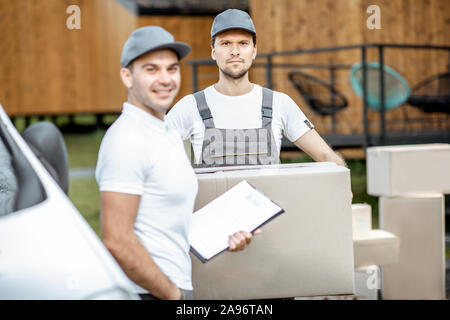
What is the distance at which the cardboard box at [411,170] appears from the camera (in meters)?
4.21

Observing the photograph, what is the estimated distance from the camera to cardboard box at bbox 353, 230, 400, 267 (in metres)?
3.51

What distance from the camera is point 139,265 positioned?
1694 millimetres

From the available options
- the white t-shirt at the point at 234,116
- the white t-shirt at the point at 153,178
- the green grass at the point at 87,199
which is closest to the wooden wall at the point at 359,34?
the green grass at the point at 87,199

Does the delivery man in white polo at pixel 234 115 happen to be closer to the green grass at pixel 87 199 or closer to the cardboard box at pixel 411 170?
the cardboard box at pixel 411 170

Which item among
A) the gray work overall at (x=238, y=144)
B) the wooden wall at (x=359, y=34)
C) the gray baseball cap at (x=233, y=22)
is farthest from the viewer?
the wooden wall at (x=359, y=34)

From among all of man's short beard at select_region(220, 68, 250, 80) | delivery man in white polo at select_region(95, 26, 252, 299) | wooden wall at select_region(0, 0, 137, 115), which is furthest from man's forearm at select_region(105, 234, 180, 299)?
wooden wall at select_region(0, 0, 137, 115)

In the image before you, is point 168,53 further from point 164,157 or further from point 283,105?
point 283,105

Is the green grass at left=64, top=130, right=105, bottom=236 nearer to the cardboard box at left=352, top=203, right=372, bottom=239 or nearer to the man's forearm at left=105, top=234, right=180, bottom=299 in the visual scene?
the cardboard box at left=352, top=203, right=372, bottom=239

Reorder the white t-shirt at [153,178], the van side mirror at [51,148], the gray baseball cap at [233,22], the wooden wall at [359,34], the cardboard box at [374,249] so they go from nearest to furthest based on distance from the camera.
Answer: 1. the white t-shirt at [153,178]
2. the van side mirror at [51,148]
3. the gray baseball cap at [233,22]
4. the cardboard box at [374,249]
5. the wooden wall at [359,34]

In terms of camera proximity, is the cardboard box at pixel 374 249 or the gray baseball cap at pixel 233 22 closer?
the gray baseball cap at pixel 233 22

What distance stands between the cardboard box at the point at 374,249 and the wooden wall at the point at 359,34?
7.27m

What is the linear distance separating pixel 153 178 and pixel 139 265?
220 millimetres

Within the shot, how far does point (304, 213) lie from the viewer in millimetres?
2143
